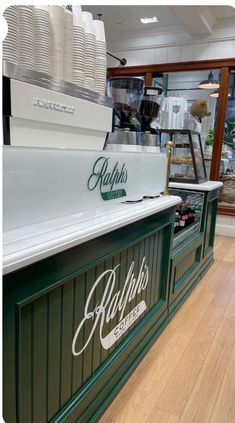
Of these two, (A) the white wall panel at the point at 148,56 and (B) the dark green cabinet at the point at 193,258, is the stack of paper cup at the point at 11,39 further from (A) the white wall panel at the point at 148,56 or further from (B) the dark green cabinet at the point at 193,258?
(A) the white wall panel at the point at 148,56

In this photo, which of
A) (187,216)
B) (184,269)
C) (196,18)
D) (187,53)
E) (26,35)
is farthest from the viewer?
(187,53)

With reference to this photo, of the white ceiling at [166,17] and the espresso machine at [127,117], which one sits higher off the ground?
the white ceiling at [166,17]

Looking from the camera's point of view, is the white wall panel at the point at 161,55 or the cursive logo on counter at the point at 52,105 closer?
the cursive logo on counter at the point at 52,105

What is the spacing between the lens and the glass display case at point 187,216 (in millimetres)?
2852

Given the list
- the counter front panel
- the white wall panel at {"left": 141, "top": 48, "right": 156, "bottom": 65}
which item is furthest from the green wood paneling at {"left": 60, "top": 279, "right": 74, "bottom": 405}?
the white wall panel at {"left": 141, "top": 48, "right": 156, "bottom": 65}

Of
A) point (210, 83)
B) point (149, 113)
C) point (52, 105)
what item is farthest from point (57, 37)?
point (210, 83)

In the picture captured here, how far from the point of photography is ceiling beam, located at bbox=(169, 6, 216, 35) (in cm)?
392

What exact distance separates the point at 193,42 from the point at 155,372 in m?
4.64

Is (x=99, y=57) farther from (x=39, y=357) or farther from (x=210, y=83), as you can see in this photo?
(x=210, y=83)

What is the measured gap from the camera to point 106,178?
66.3 inches

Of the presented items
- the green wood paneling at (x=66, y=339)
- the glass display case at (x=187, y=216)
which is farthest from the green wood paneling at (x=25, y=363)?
the glass display case at (x=187, y=216)

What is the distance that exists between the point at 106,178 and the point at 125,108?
0.63m

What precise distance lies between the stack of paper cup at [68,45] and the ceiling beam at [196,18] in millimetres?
2863

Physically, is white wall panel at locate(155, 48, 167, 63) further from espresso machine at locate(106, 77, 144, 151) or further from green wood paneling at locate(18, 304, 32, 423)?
green wood paneling at locate(18, 304, 32, 423)
